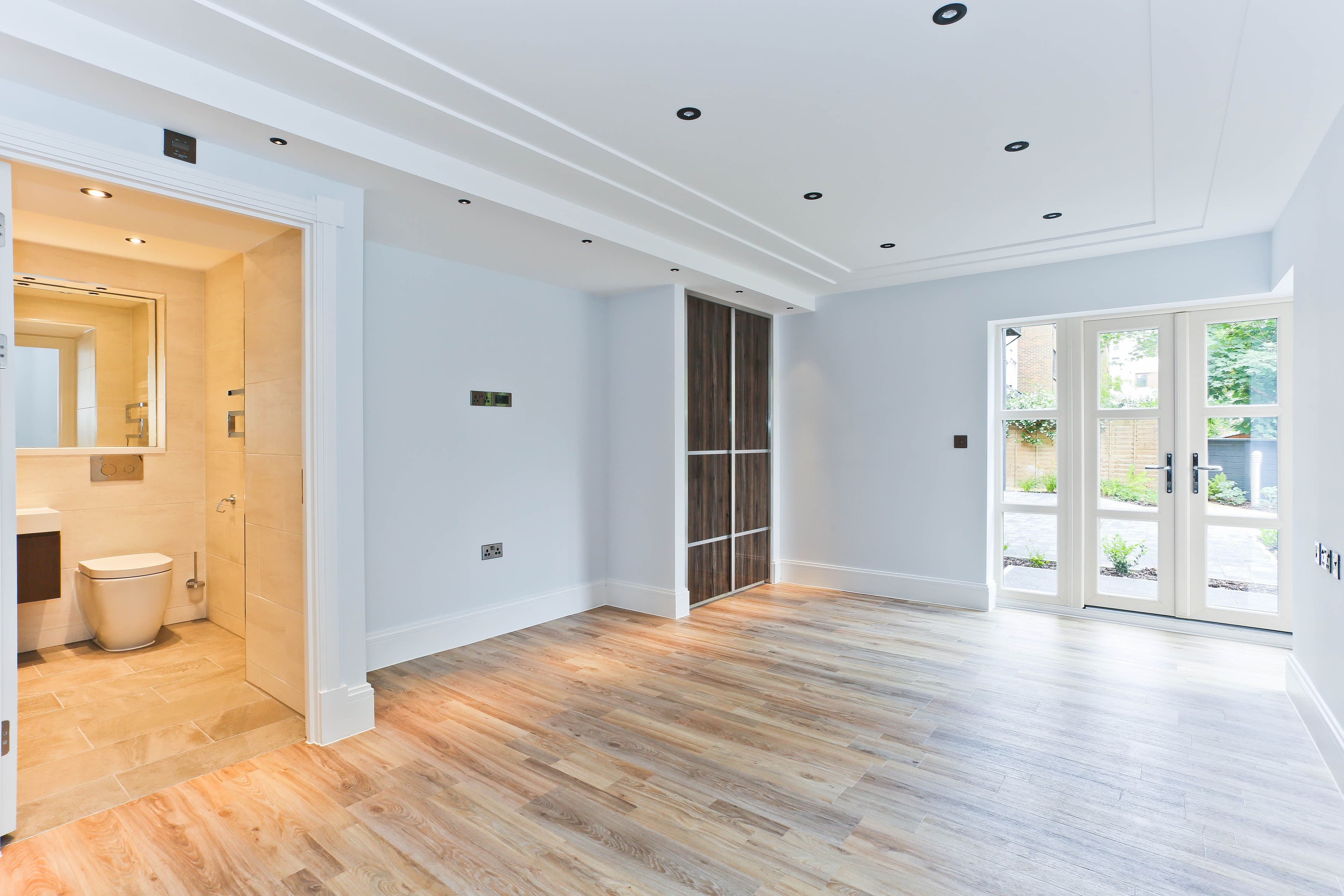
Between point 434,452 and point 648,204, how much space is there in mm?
1988

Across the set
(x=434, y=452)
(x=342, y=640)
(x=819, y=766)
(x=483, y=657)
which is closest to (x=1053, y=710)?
(x=819, y=766)

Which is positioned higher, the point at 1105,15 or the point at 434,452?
the point at 1105,15

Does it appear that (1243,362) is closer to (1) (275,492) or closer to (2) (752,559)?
(2) (752,559)

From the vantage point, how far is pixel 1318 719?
285 centimetres

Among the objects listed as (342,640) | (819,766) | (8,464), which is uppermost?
(8,464)

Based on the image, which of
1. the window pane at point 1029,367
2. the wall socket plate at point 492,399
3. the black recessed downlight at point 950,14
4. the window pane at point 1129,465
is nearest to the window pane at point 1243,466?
the window pane at point 1129,465

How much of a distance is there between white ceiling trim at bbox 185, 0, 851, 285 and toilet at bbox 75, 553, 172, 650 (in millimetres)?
3447

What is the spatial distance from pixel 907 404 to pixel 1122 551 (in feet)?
6.10

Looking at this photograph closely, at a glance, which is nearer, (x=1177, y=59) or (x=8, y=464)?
(x=8, y=464)

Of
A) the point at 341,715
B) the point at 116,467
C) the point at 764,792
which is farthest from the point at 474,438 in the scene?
the point at 764,792

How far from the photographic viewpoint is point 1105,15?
6.79 feet

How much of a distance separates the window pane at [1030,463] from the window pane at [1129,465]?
299 millimetres

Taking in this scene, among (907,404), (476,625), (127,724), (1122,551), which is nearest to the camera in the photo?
(127,724)

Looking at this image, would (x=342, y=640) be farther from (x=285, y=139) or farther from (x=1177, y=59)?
(x=1177, y=59)
